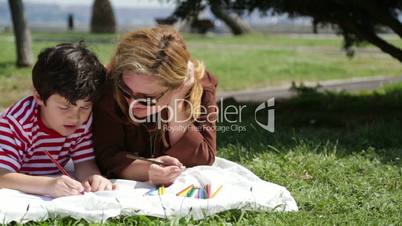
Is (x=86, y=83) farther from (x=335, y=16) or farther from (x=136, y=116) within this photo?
(x=335, y=16)

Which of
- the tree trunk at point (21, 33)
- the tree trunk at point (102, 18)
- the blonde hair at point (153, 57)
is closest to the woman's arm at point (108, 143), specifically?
the blonde hair at point (153, 57)

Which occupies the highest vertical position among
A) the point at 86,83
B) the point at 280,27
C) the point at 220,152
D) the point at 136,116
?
the point at 86,83

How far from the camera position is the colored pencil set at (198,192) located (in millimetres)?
3461

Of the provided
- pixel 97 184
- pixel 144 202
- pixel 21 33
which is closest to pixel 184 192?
pixel 144 202

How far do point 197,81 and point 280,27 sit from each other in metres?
34.4

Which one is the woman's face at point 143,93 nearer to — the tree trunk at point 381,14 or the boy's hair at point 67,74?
the boy's hair at point 67,74

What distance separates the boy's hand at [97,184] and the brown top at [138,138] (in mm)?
212

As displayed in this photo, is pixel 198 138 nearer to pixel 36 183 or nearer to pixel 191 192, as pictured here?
pixel 191 192

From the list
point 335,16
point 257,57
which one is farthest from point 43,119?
point 257,57

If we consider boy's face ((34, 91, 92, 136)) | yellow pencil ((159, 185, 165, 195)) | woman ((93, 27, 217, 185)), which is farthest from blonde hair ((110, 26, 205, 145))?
yellow pencil ((159, 185, 165, 195))

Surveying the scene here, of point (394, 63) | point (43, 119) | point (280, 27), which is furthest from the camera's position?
point (280, 27)

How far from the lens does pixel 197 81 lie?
386cm

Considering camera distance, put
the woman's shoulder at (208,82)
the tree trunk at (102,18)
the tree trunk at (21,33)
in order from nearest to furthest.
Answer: the woman's shoulder at (208,82), the tree trunk at (21,33), the tree trunk at (102,18)

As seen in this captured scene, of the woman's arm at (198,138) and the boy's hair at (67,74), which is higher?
the boy's hair at (67,74)
